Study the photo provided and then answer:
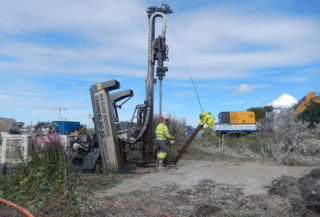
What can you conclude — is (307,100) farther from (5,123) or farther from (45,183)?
(5,123)

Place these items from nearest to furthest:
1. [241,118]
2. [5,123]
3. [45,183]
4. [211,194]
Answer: [45,183] < [211,194] < [241,118] < [5,123]

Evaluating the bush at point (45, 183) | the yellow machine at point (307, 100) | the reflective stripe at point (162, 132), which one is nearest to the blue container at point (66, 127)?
the reflective stripe at point (162, 132)

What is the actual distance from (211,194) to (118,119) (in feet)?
14.6

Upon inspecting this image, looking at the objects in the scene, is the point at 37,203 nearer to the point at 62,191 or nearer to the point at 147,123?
the point at 62,191

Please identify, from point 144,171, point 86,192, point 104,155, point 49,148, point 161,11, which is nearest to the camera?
point 49,148

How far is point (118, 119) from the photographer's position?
9648 millimetres

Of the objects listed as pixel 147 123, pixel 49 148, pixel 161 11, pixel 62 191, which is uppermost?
pixel 161 11

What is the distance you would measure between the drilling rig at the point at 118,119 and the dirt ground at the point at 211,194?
1.05 m

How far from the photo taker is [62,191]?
5152 mm

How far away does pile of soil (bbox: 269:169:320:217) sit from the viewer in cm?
489

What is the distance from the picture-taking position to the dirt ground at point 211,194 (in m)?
5.02

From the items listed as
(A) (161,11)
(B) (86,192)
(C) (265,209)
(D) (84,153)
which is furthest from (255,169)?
(A) (161,11)

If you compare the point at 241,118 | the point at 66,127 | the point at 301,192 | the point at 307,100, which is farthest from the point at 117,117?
the point at 241,118

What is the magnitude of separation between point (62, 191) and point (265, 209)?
3378 millimetres
